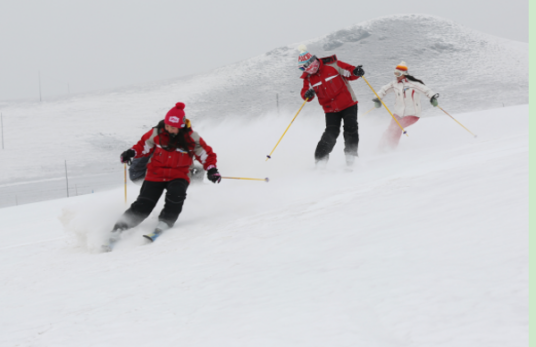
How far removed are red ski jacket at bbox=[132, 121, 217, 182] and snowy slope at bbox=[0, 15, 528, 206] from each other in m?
7.13

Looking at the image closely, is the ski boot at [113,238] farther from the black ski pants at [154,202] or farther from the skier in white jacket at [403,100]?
the skier in white jacket at [403,100]

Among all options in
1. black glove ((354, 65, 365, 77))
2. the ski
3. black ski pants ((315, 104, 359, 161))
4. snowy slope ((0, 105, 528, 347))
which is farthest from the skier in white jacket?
the ski

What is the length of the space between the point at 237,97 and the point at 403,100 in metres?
41.2

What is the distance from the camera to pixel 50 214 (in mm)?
8031

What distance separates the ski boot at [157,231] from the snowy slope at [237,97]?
7527mm

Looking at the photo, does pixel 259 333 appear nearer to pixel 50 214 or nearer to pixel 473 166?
pixel 473 166

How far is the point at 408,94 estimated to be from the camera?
330 inches

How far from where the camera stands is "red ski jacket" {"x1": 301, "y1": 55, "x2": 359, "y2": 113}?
6.76 metres

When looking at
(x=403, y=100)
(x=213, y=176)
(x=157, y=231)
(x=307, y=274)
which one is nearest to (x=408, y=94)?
(x=403, y=100)

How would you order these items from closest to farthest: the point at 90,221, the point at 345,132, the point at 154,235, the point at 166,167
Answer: the point at 154,235 → the point at 90,221 → the point at 166,167 → the point at 345,132

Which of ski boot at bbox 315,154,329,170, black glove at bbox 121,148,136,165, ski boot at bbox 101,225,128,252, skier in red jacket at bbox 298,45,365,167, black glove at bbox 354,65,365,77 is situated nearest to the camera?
ski boot at bbox 101,225,128,252

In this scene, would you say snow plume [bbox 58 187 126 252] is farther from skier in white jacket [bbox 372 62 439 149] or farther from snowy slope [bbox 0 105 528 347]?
skier in white jacket [bbox 372 62 439 149]

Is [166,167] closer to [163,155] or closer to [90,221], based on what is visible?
[163,155]

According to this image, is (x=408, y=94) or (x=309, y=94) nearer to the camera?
(x=309, y=94)
